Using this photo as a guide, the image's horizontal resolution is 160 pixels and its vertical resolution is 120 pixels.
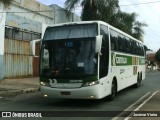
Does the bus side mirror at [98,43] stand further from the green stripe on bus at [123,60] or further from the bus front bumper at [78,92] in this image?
the green stripe on bus at [123,60]

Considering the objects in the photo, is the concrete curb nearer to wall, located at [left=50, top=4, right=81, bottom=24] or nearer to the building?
the building

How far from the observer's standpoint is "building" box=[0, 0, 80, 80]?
1030 inches

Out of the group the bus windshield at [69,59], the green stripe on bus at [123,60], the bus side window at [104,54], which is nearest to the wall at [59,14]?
the green stripe on bus at [123,60]

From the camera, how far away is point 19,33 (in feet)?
93.5

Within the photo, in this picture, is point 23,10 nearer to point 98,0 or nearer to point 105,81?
point 98,0

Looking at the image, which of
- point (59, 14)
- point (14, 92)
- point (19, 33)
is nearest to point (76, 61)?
point (14, 92)

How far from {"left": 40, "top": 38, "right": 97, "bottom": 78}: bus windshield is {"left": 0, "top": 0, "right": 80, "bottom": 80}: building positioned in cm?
1141

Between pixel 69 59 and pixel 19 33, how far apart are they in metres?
15.9

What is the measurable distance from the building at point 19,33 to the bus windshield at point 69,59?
11409mm

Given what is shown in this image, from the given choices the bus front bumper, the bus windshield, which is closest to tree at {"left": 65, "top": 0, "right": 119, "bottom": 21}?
the bus windshield

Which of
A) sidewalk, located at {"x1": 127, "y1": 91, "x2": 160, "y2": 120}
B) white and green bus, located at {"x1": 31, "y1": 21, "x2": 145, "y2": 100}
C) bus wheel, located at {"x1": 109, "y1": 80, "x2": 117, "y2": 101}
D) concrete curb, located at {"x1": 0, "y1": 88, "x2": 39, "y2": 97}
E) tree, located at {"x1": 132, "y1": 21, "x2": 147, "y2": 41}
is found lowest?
sidewalk, located at {"x1": 127, "y1": 91, "x2": 160, "y2": 120}

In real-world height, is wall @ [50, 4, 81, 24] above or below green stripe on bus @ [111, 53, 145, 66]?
above

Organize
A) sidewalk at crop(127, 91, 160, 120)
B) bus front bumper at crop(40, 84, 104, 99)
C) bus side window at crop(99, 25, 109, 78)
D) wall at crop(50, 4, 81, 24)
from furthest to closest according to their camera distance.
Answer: wall at crop(50, 4, 81, 24) → bus side window at crop(99, 25, 109, 78) → bus front bumper at crop(40, 84, 104, 99) → sidewalk at crop(127, 91, 160, 120)

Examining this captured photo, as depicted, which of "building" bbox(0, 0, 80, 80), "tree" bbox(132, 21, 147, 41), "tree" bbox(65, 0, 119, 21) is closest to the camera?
"building" bbox(0, 0, 80, 80)
